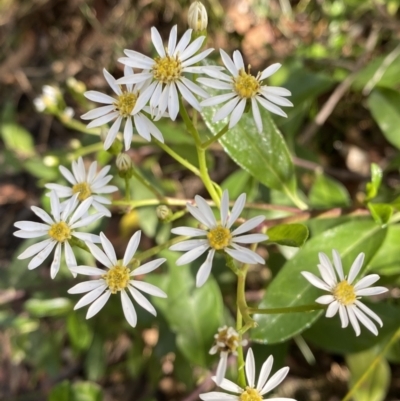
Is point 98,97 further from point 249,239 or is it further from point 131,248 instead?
point 249,239

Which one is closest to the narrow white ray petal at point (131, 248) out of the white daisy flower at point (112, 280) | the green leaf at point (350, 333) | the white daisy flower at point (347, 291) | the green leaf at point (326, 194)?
the white daisy flower at point (112, 280)

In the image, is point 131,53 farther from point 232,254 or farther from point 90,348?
point 90,348

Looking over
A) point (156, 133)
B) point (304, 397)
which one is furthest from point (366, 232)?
point (304, 397)

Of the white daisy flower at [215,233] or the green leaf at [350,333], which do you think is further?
the green leaf at [350,333]

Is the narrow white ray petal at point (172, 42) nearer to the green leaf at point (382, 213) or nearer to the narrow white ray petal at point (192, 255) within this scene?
the narrow white ray petal at point (192, 255)

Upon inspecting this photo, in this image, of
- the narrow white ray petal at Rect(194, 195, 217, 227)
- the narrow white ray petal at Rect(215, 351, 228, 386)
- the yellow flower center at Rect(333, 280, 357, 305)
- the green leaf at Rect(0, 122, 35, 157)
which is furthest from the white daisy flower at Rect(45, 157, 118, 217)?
the green leaf at Rect(0, 122, 35, 157)

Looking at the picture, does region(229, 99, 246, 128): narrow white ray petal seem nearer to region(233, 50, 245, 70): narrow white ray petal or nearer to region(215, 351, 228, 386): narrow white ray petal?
region(233, 50, 245, 70): narrow white ray petal
